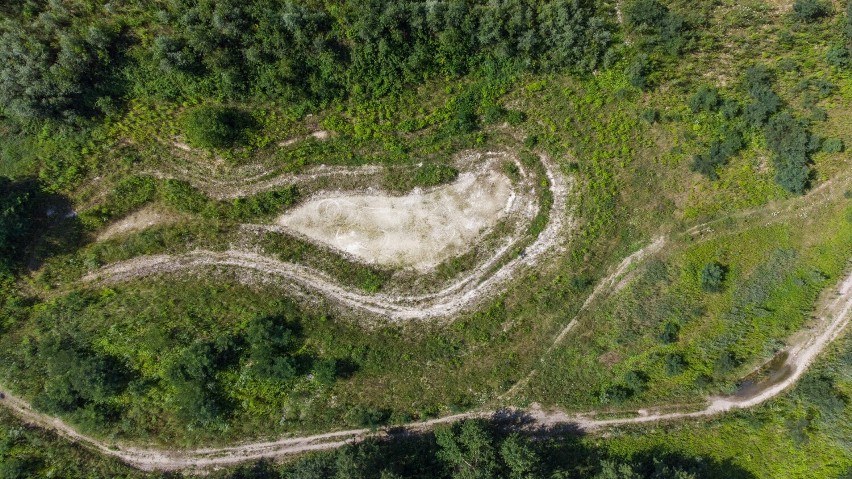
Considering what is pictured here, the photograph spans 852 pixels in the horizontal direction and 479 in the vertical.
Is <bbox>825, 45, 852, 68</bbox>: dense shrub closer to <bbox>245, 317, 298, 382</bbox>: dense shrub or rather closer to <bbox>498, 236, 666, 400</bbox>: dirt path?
<bbox>498, 236, 666, 400</bbox>: dirt path

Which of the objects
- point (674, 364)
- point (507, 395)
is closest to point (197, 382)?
point (507, 395)

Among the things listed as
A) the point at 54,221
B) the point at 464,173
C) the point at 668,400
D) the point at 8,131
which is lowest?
the point at 668,400

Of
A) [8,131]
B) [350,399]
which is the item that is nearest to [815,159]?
[350,399]

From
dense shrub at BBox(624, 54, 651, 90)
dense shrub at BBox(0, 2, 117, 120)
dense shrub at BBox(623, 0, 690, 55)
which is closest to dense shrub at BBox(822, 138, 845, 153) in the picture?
Result: dense shrub at BBox(623, 0, 690, 55)

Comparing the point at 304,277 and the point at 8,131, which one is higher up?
the point at 8,131

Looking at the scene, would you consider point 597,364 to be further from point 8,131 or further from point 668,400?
point 8,131

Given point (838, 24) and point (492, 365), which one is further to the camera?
point (492, 365)

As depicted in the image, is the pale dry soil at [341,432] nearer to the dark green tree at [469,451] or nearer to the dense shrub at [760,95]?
the dark green tree at [469,451]
